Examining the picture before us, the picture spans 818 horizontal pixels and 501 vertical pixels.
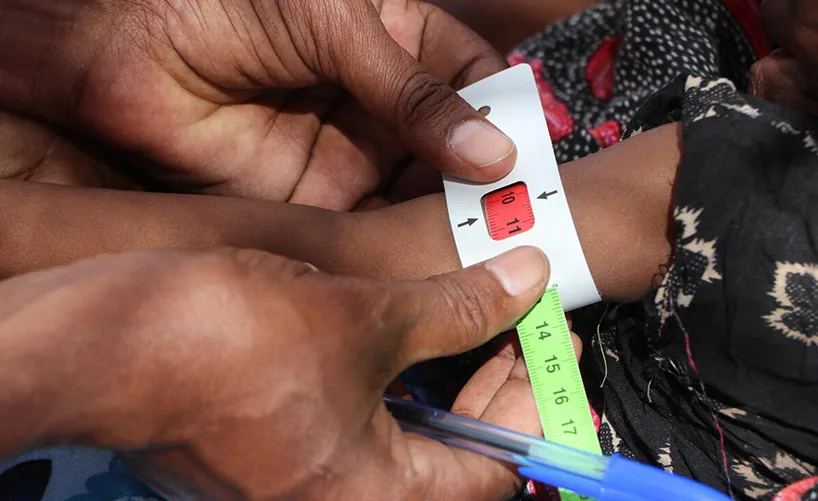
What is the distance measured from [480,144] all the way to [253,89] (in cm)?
50

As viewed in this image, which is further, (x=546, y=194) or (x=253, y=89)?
(x=253, y=89)

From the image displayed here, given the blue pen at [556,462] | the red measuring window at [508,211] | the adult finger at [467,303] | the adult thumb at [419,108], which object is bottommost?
the blue pen at [556,462]

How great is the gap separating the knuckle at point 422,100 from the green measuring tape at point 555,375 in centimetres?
32

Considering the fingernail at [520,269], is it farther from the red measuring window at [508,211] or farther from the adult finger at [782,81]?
the adult finger at [782,81]

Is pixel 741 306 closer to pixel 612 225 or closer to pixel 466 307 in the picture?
pixel 612 225

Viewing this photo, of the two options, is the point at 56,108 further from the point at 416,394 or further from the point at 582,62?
the point at 582,62

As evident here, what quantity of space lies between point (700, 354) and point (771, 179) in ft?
0.79

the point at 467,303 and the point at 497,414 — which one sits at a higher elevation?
the point at 467,303

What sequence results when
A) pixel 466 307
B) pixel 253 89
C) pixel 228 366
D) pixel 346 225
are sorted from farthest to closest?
pixel 253 89, pixel 346 225, pixel 466 307, pixel 228 366

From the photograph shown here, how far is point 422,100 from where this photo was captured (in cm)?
109

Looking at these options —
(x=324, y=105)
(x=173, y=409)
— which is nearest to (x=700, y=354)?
(x=173, y=409)

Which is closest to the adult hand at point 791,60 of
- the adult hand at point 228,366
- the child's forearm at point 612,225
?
the child's forearm at point 612,225

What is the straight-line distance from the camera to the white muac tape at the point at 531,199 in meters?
1.00

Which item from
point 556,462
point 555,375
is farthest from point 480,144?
point 556,462
